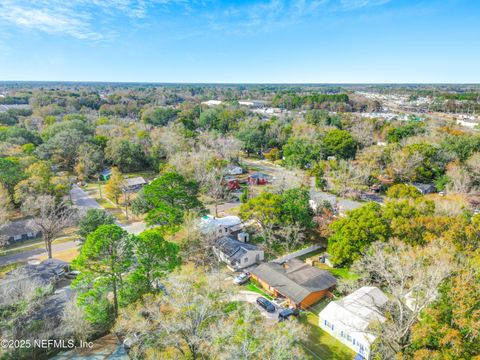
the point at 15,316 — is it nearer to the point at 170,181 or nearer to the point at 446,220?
the point at 170,181

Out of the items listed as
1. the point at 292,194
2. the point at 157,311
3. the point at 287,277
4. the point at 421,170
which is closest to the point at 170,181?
the point at 292,194

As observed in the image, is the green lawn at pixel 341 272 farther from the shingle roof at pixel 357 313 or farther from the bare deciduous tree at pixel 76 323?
the bare deciduous tree at pixel 76 323

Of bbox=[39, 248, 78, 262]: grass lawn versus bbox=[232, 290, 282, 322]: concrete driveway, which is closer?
bbox=[232, 290, 282, 322]: concrete driveway

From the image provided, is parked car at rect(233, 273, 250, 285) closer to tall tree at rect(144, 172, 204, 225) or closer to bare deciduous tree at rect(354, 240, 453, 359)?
tall tree at rect(144, 172, 204, 225)

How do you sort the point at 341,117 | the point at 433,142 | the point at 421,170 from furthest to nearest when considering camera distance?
the point at 341,117 < the point at 433,142 < the point at 421,170

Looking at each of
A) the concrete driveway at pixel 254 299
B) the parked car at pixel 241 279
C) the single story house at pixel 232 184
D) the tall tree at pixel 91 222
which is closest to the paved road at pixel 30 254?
the tall tree at pixel 91 222

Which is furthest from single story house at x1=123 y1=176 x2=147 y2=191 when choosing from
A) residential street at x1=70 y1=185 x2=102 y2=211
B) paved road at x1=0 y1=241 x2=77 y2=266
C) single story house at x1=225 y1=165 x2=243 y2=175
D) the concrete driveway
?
the concrete driveway

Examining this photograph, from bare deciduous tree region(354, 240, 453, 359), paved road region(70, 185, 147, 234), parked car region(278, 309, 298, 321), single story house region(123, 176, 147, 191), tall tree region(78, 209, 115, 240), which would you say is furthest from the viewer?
single story house region(123, 176, 147, 191)
